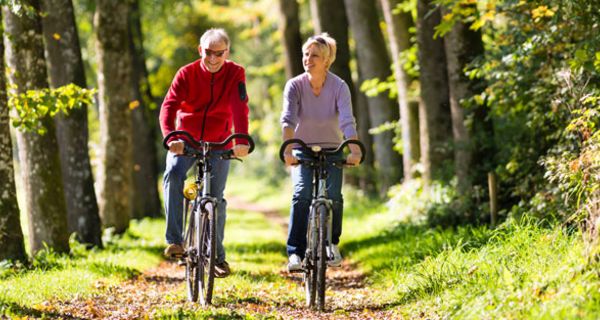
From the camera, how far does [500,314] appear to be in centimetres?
552

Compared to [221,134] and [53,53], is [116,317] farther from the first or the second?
[53,53]

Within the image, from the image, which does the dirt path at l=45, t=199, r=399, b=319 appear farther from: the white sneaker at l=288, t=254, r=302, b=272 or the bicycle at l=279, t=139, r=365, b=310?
the white sneaker at l=288, t=254, r=302, b=272

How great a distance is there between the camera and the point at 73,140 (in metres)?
12.3

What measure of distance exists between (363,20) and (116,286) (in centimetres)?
1093

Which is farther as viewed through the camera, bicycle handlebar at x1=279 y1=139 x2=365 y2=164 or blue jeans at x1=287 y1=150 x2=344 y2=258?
blue jeans at x1=287 y1=150 x2=344 y2=258

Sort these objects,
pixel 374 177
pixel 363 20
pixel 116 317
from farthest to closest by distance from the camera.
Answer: pixel 374 177 → pixel 363 20 → pixel 116 317

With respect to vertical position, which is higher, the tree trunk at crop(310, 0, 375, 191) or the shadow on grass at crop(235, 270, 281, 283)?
the tree trunk at crop(310, 0, 375, 191)

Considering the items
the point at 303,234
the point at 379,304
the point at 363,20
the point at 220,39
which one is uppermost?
the point at 363,20

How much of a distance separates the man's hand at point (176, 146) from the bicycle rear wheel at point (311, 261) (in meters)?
1.20

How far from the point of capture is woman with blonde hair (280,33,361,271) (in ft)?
24.9

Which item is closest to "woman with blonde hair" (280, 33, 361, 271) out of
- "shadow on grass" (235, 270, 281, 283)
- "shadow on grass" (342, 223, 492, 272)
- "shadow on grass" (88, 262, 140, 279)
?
"shadow on grass" (342, 223, 492, 272)

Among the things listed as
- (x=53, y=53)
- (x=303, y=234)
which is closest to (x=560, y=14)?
(x=303, y=234)

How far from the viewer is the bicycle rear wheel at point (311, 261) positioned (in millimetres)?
7320

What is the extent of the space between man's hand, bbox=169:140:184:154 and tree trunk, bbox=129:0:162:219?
12.6m
